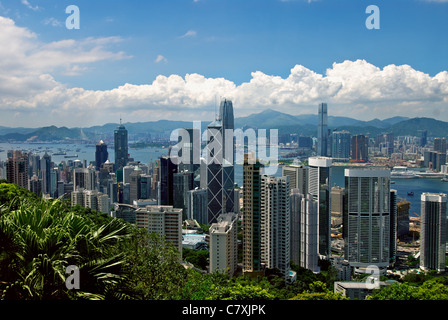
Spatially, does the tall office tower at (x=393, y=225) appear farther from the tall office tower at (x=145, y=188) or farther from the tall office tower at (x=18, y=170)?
the tall office tower at (x=18, y=170)

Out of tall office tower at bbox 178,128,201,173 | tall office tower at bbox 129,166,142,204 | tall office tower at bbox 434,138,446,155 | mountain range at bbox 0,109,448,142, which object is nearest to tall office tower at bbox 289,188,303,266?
tall office tower at bbox 178,128,201,173

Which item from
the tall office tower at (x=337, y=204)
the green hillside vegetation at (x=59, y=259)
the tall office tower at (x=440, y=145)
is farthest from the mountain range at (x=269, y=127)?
the tall office tower at (x=337, y=204)

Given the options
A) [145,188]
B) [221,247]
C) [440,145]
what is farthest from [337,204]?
[145,188]

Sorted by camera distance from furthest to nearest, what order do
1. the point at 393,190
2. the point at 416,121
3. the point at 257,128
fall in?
the point at 393,190, the point at 257,128, the point at 416,121
